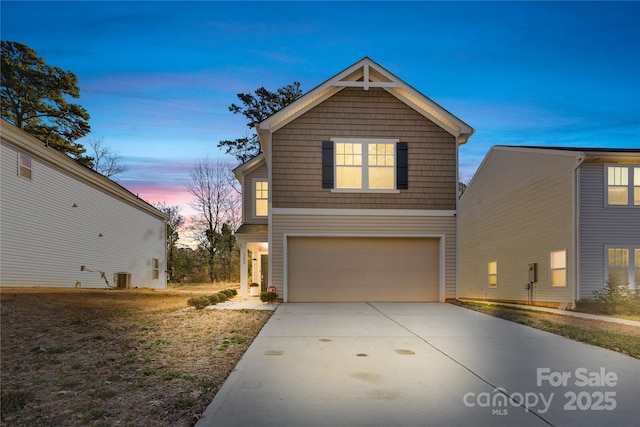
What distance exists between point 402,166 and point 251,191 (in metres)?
6.66

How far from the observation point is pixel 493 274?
2084 centimetres

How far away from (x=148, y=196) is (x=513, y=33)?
102ft

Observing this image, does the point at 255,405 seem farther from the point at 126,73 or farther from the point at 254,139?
the point at 254,139

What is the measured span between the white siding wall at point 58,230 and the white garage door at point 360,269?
8624 millimetres

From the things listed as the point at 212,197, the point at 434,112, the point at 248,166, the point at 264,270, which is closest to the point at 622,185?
the point at 434,112

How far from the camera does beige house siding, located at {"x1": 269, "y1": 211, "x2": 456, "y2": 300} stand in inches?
527

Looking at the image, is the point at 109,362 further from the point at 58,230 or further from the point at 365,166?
the point at 58,230

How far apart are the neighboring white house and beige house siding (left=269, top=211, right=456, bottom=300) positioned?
8.13 meters

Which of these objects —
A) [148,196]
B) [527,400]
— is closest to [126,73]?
[527,400]

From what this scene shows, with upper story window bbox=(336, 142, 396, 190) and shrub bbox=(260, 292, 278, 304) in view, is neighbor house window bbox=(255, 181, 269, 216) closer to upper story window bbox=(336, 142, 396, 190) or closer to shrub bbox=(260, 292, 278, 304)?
upper story window bbox=(336, 142, 396, 190)

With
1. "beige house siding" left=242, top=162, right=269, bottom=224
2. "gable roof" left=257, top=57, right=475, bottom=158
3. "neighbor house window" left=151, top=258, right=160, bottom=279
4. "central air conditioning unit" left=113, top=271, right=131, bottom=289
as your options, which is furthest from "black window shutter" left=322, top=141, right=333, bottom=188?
"neighbor house window" left=151, top=258, right=160, bottom=279

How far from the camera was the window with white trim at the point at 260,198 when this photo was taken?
17.6 m

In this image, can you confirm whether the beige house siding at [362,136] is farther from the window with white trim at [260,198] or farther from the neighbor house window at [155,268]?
the neighbor house window at [155,268]

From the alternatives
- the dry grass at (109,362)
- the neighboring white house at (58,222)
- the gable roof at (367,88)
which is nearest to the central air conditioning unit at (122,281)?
the neighboring white house at (58,222)
